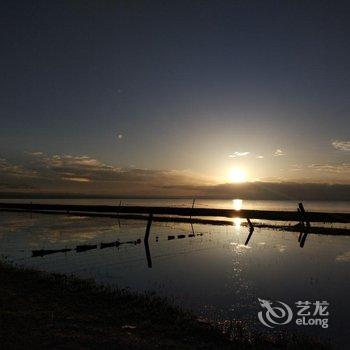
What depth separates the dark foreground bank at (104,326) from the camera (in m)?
9.15

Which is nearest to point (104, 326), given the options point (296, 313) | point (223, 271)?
point (296, 313)

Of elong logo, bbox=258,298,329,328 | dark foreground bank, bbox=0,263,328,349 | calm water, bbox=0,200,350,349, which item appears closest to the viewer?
dark foreground bank, bbox=0,263,328,349

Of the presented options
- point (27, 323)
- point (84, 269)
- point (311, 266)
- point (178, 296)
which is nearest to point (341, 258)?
point (311, 266)

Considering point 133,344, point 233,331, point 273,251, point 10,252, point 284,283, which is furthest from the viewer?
point 273,251

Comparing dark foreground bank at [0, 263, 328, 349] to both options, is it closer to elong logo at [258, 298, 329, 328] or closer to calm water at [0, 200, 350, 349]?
elong logo at [258, 298, 329, 328]

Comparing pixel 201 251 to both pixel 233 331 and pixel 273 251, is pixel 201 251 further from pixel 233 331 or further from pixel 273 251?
pixel 233 331

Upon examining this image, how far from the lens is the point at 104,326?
35.1 ft

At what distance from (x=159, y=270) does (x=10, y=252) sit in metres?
15.6

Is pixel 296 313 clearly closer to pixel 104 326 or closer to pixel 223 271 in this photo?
pixel 104 326

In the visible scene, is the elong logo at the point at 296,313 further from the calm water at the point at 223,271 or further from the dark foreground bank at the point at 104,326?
the dark foreground bank at the point at 104,326

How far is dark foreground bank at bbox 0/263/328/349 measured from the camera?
915 centimetres

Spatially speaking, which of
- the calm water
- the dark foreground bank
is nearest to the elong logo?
the calm water

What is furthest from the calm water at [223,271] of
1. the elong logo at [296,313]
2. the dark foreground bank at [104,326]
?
the dark foreground bank at [104,326]

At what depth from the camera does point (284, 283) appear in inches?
919
